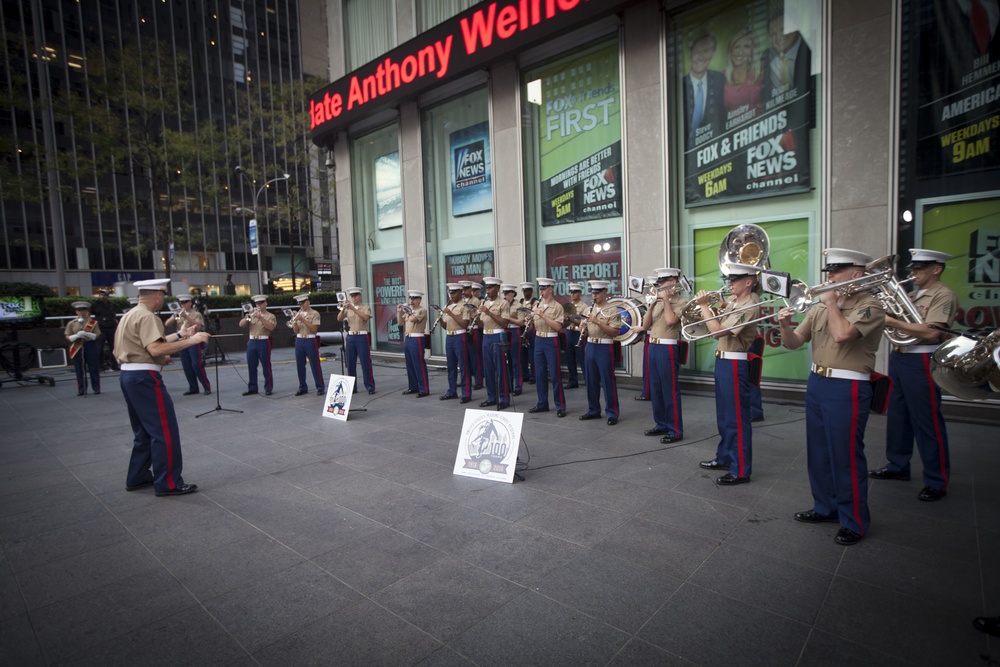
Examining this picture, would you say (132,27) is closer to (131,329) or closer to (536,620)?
(131,329)


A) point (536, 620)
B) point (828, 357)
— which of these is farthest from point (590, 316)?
point (536, 620)

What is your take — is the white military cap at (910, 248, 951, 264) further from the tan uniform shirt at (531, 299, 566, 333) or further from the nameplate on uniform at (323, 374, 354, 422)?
the nameplate on uniform at (323, 374, 354, 422)

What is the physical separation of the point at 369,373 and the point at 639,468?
7.28 meters

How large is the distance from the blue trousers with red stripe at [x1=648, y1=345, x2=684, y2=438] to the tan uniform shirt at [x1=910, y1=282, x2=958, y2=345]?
2647mm

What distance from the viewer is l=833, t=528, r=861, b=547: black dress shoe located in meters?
4.09

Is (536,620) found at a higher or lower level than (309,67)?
lower

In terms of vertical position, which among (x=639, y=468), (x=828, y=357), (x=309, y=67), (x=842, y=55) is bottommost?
(x=639, y=468)

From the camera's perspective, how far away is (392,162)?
634 inches

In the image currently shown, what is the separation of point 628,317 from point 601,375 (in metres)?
0.99

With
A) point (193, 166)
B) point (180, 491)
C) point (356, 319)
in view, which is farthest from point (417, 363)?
point (193, 166)

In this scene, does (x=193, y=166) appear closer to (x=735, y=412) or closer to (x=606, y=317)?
(x=606, y=317)

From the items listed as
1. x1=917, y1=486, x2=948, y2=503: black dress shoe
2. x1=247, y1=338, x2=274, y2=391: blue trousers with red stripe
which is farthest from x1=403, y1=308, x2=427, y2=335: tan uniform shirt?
x1=917, y1=486, x2=948, y2=503: black dress shoe

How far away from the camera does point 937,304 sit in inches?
202

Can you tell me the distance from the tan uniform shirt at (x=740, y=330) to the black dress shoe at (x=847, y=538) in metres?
2.04
